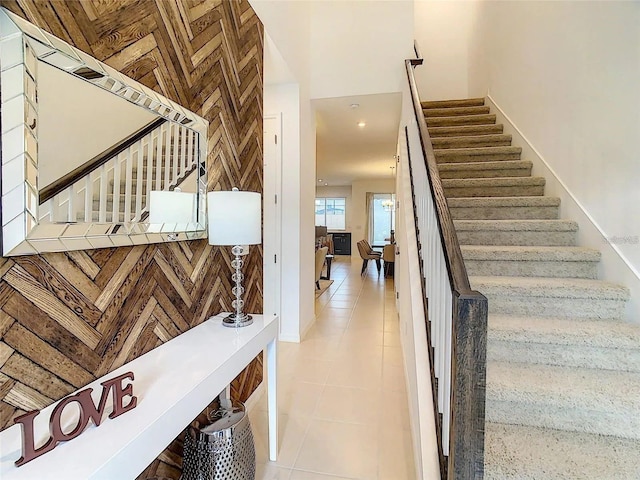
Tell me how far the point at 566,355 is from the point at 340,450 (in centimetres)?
133

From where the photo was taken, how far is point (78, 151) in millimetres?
1028

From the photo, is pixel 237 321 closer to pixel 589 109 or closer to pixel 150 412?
pixel 150 412

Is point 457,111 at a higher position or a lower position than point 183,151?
higher

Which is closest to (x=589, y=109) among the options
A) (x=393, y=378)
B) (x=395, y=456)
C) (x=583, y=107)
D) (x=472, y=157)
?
(x=583, y=107)

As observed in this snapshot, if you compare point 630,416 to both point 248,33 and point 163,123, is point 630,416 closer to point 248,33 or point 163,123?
point 163,123

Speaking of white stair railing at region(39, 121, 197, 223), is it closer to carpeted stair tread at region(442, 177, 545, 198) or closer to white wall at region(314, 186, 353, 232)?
carpeted stair tread at region(442, 177, 545, 198)

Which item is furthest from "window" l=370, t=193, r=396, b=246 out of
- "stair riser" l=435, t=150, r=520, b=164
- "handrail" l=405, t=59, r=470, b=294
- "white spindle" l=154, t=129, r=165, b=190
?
"white spindle" l=154, t=129, r=165, b=190

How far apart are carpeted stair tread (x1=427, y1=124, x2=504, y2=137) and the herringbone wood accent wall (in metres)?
2.60

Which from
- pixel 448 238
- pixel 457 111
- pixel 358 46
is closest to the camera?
pixel 448 238

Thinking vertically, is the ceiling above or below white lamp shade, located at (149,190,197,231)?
above

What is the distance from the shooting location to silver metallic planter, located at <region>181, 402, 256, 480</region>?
1342mm

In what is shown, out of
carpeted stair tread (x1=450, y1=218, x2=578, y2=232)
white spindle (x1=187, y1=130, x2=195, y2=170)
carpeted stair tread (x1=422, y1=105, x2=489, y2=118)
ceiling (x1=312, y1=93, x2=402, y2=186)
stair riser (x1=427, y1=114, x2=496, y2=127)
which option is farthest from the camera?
carpeted stair tread (x1=422, y1=105, x2=489, y2=118)

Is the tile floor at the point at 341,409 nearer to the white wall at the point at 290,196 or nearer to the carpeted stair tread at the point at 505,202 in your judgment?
the white wall at the point at 290,196

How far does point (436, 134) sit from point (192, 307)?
3.57 meters
